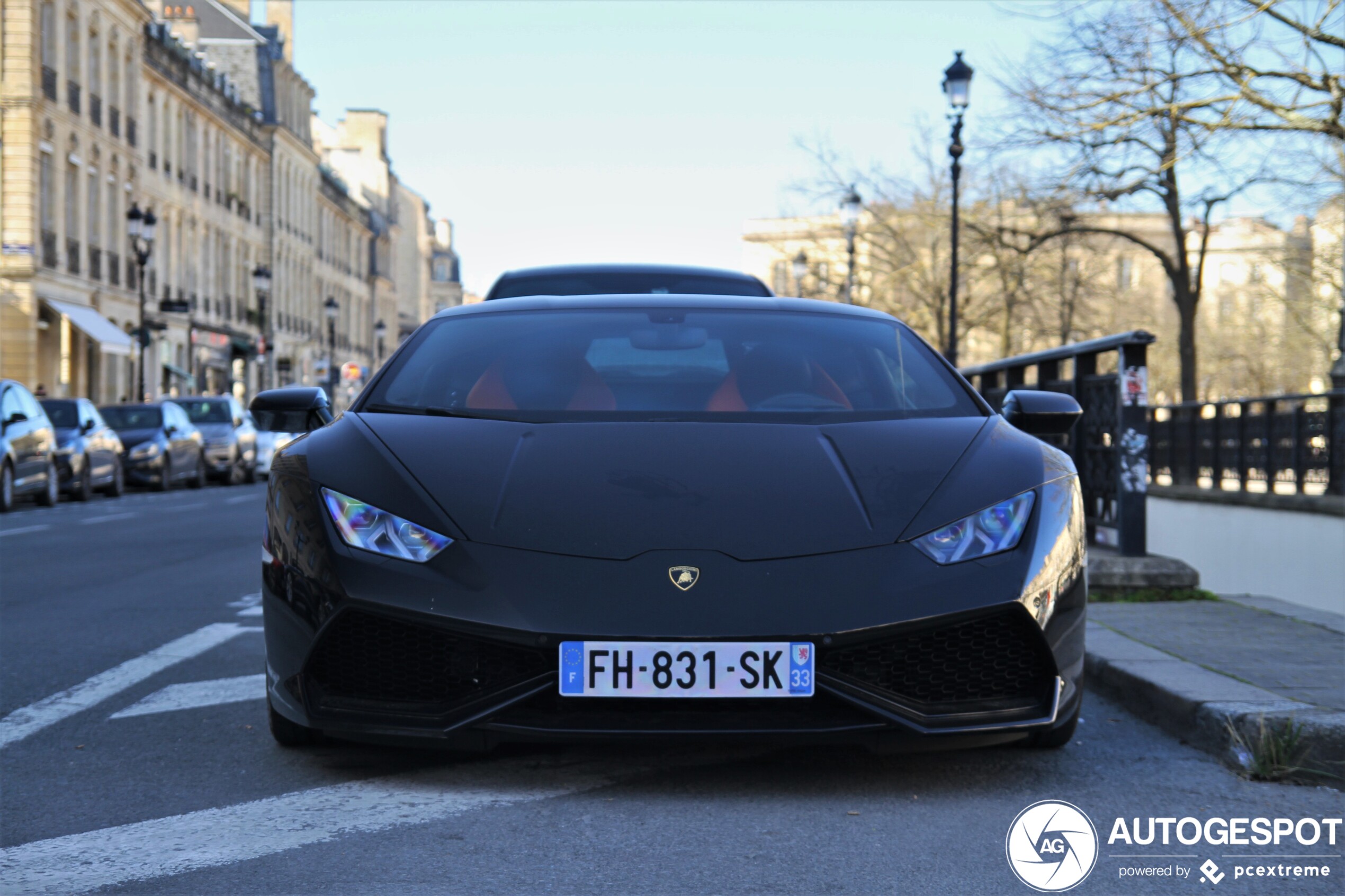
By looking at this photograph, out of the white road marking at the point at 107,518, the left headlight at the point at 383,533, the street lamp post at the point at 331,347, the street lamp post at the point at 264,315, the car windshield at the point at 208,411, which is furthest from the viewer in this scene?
the street lamp post at the point at 331,347

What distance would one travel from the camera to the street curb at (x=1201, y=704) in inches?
181

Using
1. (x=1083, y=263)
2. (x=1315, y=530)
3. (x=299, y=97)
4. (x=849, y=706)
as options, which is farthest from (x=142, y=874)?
(x=299, y=97)

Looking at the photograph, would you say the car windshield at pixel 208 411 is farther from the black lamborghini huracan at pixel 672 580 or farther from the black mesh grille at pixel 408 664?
the black mesh grille at pixel 408 664

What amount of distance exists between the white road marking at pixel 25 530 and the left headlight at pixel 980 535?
13.0 metres

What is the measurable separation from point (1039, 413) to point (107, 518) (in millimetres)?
15266

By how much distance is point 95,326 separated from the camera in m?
41.3

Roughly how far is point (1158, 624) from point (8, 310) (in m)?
35.5

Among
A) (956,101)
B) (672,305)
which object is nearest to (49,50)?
(956,101)

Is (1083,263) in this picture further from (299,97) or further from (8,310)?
(299,97)

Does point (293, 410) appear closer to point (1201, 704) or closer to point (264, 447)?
point (1201, 704)

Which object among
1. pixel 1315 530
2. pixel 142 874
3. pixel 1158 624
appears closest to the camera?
pixel 142 874

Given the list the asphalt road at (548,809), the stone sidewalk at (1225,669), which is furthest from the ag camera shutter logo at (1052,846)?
the stone sidewalk at (1225,669)

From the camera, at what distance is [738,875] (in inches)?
135

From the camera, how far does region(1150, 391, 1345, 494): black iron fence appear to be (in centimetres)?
1504
